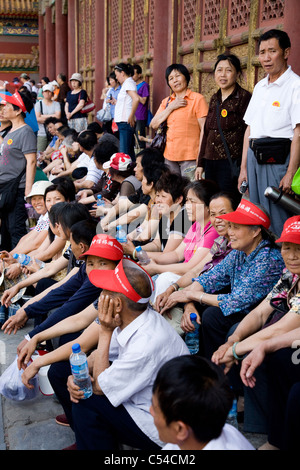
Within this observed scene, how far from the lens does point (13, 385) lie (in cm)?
330

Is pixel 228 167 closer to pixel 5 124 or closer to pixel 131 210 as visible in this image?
pixel 131 210

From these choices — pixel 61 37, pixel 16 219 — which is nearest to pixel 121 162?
pixel 16 219

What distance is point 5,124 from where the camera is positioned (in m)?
6.08

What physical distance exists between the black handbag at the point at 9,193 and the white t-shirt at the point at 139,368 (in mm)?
3665

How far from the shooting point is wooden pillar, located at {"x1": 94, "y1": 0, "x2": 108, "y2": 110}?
11.0 metres

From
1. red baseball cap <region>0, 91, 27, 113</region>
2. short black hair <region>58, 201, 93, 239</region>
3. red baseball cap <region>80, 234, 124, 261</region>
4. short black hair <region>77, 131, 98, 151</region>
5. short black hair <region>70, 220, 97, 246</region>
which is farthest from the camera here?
short black hair <region>77, 131, 98, 151</region>

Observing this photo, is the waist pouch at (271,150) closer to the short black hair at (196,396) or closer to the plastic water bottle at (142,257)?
the plastic water bottle at (142,257)

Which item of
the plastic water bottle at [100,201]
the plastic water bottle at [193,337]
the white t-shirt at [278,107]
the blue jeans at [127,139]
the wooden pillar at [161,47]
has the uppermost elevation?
the wooden pillar at [161,47]

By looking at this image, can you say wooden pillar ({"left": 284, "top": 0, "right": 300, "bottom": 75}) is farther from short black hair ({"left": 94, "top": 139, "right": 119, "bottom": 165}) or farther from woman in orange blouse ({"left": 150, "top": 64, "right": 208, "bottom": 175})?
short black hair ({"left": 94, "top": 139, "right": 119, "bottom": 165})

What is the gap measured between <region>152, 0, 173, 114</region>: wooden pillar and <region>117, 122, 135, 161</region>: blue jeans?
0.60 metres

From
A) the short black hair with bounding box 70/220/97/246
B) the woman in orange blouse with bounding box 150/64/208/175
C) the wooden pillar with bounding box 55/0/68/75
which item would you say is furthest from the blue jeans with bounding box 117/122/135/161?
the wooden pillar with bounding box 55/0/68/75

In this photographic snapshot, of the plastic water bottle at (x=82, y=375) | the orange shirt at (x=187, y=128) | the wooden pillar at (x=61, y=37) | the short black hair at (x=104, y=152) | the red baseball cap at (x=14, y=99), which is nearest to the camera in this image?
the plastic water bottle at (x=82, y=375)

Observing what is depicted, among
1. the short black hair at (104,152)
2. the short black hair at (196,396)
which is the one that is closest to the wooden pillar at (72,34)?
the short black hair at (104,152)

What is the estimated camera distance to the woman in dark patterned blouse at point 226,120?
177 inches
